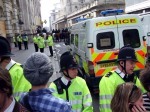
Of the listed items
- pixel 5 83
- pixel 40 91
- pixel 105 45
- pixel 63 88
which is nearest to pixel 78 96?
pixel 63 88

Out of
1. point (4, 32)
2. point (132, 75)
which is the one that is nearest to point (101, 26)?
point (132, 75)

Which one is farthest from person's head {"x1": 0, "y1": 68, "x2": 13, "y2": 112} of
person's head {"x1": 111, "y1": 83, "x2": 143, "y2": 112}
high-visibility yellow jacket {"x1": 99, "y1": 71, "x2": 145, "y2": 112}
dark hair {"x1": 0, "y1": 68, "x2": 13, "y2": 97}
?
high-visibility yellow jacket {"x1": 99, "y1": 71, "x2": 145, "y2": 112}

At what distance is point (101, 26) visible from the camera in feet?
25.1

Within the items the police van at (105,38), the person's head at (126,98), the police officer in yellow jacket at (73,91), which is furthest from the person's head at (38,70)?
the police van at (105,38)

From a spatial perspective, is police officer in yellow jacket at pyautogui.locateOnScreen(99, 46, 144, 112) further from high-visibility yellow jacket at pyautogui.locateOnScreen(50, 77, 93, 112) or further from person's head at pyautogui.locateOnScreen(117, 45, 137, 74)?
high-visibility yellow jacket at pyautogui.locateOnScreen(50, 77, 93, 112)

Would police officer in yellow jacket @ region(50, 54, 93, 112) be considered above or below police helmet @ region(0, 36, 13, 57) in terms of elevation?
below

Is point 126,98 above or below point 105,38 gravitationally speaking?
below

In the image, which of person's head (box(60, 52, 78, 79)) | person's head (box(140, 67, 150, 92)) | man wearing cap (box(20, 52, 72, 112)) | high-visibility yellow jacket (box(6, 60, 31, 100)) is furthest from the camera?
high-visibility yellow jacket (box(6, 60, 31, 100))

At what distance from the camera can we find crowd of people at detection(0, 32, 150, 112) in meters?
2.16

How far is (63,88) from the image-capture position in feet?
11.9

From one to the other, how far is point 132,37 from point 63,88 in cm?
467

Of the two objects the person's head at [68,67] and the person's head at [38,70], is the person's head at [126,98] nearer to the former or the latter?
the person's head at [38,70]

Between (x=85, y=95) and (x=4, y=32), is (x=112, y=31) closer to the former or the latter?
(x=85, y=95)

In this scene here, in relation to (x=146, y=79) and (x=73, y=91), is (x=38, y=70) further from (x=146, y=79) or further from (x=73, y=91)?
(x=73, y=91)
